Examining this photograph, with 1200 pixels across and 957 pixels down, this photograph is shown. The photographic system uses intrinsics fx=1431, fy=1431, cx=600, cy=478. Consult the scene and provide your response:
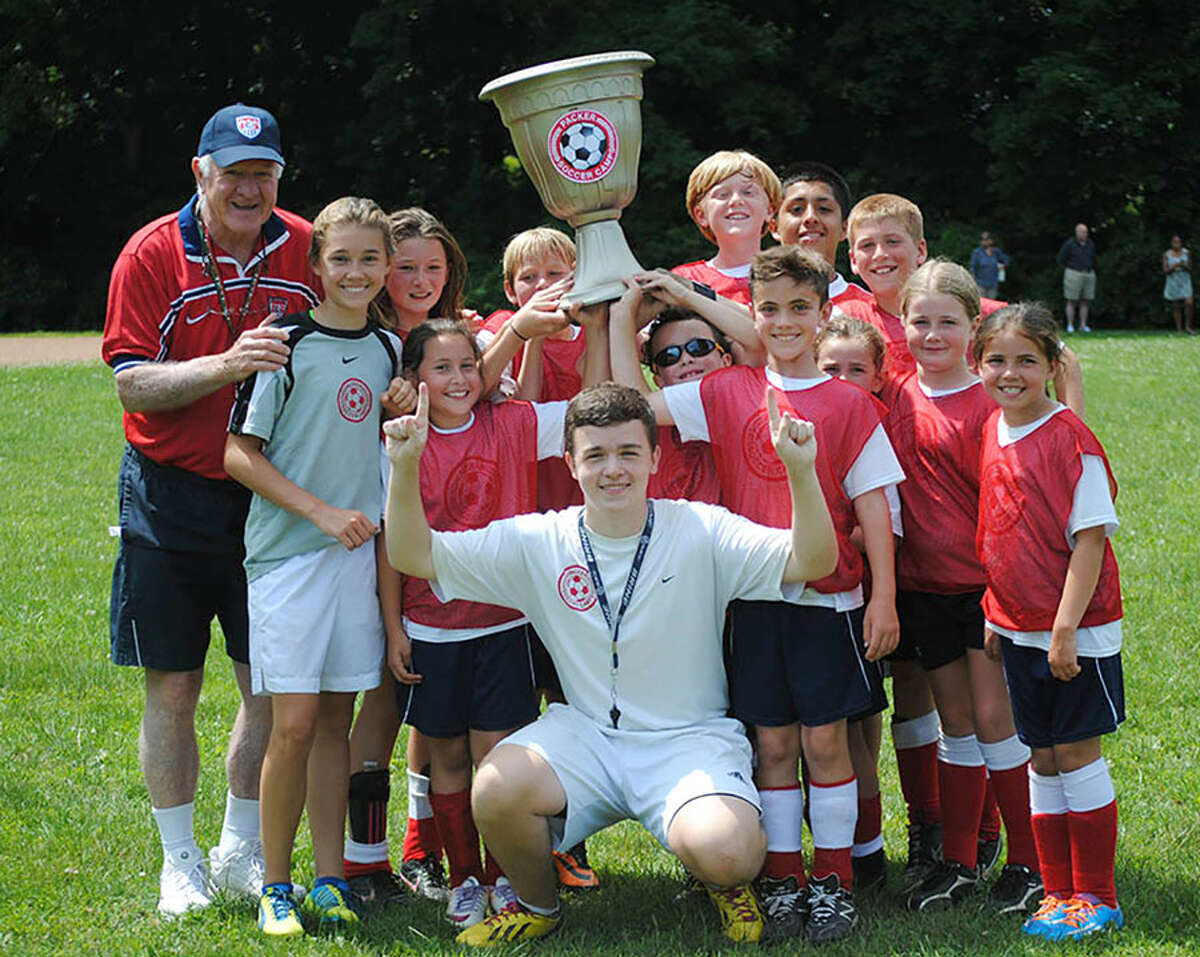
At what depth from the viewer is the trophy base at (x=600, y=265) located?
4176 millimetres

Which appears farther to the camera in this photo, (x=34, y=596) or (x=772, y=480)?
(x=34, y=596)

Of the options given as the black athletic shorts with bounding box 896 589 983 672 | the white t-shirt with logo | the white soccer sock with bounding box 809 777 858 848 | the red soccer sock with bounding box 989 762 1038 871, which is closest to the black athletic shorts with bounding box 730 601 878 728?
the white t-shirt with logo

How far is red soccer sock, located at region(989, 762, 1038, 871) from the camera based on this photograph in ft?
13.9

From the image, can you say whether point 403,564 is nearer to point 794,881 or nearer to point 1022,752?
point 794,881

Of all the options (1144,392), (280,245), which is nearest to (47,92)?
(1144,392)

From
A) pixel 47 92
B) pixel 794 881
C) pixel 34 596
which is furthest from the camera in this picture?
pixel 47 92

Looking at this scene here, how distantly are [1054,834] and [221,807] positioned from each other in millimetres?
2889

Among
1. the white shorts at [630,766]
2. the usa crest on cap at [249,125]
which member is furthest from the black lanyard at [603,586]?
the usa crest on cap at [249,125]

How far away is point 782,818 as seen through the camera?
158 inches

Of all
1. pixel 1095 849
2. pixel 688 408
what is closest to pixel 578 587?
pixel 688 408

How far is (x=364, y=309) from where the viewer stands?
13.7ft

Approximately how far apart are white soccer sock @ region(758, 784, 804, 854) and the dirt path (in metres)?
17.4

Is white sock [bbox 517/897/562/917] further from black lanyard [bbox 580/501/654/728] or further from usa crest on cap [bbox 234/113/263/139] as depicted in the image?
usa crest on cap [bbox 234/113/263/139]

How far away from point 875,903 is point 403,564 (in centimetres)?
174
